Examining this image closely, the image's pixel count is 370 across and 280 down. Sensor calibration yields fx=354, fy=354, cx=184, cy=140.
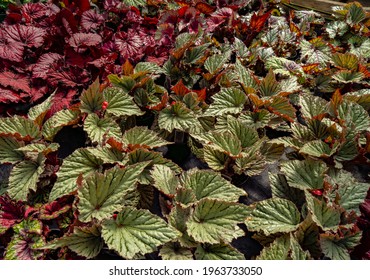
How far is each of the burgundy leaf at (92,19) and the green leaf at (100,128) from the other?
3.59 feet

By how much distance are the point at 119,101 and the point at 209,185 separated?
2.54ft

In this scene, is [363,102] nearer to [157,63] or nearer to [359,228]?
[359,228]

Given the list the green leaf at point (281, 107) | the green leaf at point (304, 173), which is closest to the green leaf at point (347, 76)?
the green leaf at point (281, 107)

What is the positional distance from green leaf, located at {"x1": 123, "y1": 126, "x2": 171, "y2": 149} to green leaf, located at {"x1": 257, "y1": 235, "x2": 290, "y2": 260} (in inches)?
29.7

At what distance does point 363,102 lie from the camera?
2.29 meters

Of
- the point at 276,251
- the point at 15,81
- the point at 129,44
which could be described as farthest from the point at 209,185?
the point at 15,81

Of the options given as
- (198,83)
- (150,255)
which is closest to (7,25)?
(198,83)

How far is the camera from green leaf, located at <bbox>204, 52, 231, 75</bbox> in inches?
96.3

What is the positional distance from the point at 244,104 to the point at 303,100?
36cm

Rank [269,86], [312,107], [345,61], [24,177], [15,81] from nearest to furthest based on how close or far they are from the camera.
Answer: [24,177]
[312,107]
[269,86]
[15,81]
[345,61]

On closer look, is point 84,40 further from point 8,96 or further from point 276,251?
point 276,251

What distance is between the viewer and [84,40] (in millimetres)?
2561

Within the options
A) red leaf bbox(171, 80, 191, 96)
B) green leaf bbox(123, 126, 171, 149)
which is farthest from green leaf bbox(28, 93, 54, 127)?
red leaf bbox(171, 80, 191, 96)

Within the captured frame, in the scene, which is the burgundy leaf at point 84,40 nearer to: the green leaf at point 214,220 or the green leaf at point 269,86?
the green leaf at point 269,86
